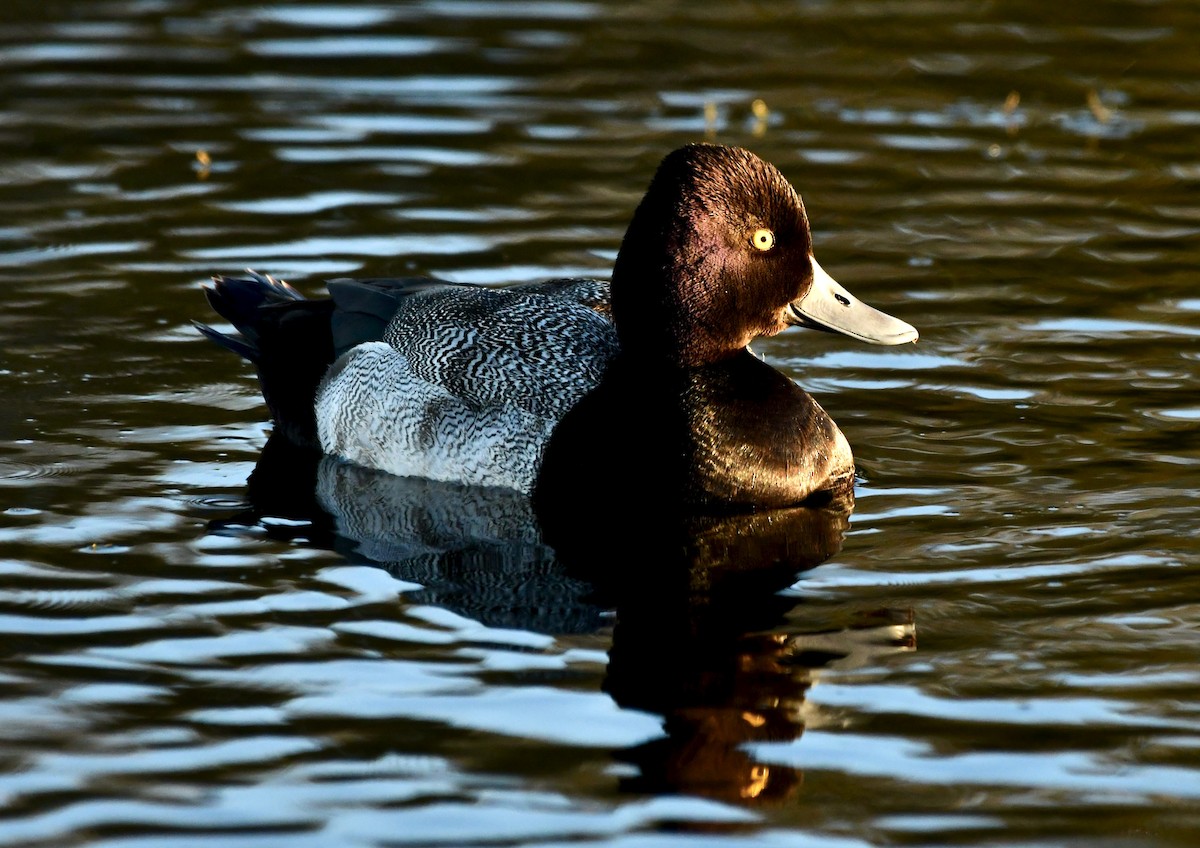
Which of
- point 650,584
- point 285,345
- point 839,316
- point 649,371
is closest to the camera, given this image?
point 650,584

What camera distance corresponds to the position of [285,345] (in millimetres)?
8961

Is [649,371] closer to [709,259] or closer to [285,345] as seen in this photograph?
[709,259]

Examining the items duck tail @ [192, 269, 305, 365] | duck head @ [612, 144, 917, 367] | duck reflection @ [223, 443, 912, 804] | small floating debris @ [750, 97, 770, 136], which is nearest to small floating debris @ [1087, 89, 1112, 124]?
small floating debris @ [750, 97, 770, 136]

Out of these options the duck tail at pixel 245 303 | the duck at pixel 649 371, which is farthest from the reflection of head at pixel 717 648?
the duck tail at pixel 245 303

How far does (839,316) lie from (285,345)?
2.76 meters

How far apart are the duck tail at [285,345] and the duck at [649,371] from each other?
0.95 ft

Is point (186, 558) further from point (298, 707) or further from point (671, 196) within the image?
point (671, 196)

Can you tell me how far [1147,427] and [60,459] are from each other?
4.92m

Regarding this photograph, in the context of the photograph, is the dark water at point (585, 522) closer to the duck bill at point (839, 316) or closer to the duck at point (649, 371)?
the duck at point (649, 371)

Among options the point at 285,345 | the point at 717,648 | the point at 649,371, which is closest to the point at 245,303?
the point at 285,345

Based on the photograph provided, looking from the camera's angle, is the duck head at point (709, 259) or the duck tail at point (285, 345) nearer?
the duck head at point (709, 259)

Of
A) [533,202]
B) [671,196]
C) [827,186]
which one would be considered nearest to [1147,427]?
[671,196]

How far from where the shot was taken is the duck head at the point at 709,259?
7.64 meters

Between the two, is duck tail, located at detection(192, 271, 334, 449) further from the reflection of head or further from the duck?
the reflection of head
